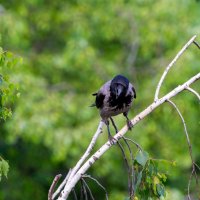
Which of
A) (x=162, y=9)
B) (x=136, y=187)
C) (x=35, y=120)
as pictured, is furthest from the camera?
(x=162, y=9)

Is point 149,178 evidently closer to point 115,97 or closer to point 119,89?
point 119,89

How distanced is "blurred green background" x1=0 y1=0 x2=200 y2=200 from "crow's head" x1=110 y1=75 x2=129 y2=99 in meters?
5.23

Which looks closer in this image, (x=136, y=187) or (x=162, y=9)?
(x=136, y=187)

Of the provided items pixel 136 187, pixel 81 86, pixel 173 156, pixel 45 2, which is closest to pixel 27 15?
pixel 45 2

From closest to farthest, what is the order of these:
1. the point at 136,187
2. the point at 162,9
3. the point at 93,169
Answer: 1. the point at 136,187
2. the point at 162,9
3. the point at 93,169

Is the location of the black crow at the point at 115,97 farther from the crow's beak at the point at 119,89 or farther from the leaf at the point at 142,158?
the leaf at the point at 142,158

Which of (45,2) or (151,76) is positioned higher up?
(45,2)

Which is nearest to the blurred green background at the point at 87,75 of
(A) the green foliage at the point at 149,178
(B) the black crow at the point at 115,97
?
(B) the black crow at the point at 115,97

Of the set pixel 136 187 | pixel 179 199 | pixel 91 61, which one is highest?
pixel 91 61

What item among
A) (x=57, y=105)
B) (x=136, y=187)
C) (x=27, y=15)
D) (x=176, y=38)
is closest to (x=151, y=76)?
(x=176, y=38)

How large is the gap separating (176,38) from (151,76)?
0.81 metres

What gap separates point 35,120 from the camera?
12.1 metres

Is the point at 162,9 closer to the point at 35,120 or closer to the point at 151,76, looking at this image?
the point at 151,76

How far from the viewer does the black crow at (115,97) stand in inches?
253
